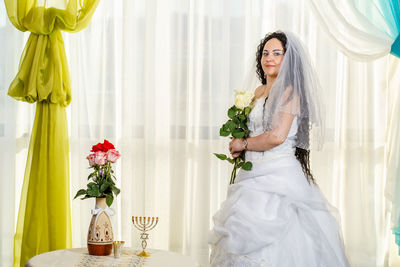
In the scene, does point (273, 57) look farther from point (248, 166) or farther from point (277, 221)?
point (277, 221)

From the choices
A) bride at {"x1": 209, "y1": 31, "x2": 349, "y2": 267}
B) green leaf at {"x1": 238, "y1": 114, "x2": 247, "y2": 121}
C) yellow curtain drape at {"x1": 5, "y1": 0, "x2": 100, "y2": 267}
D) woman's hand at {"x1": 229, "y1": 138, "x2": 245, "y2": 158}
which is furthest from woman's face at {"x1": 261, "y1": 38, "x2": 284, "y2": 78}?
yellow curtain drape at {"x1": 5, "y1": 0, "x2": 100, "y2": 267}

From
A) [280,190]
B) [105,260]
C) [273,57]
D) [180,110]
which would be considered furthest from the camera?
[180,110]

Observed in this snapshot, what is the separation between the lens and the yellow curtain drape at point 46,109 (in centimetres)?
340

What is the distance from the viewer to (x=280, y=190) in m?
2.62

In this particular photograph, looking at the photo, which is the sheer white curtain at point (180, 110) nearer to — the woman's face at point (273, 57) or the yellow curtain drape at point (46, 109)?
the yellow curtain drape at point (46, 109)

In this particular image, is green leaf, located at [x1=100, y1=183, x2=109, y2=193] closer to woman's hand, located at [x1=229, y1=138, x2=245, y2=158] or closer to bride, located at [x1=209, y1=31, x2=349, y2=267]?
bride, located at [x1=209, y1=31, x2=349, y2=267]

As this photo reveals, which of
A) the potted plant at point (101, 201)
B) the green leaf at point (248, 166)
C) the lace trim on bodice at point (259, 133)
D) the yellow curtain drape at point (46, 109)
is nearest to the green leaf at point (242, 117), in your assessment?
the lace trim on bodice at point (259, 133)

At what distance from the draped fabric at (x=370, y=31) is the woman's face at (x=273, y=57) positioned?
783 mm

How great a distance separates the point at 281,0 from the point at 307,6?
0.17 meters

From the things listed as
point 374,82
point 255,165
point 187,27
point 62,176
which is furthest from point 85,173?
point 374,82

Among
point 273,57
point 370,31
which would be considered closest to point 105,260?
point 273,57

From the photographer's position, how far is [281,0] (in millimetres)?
3770

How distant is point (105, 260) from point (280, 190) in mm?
838

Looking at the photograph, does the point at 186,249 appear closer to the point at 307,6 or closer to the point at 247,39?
the point at 247,39
